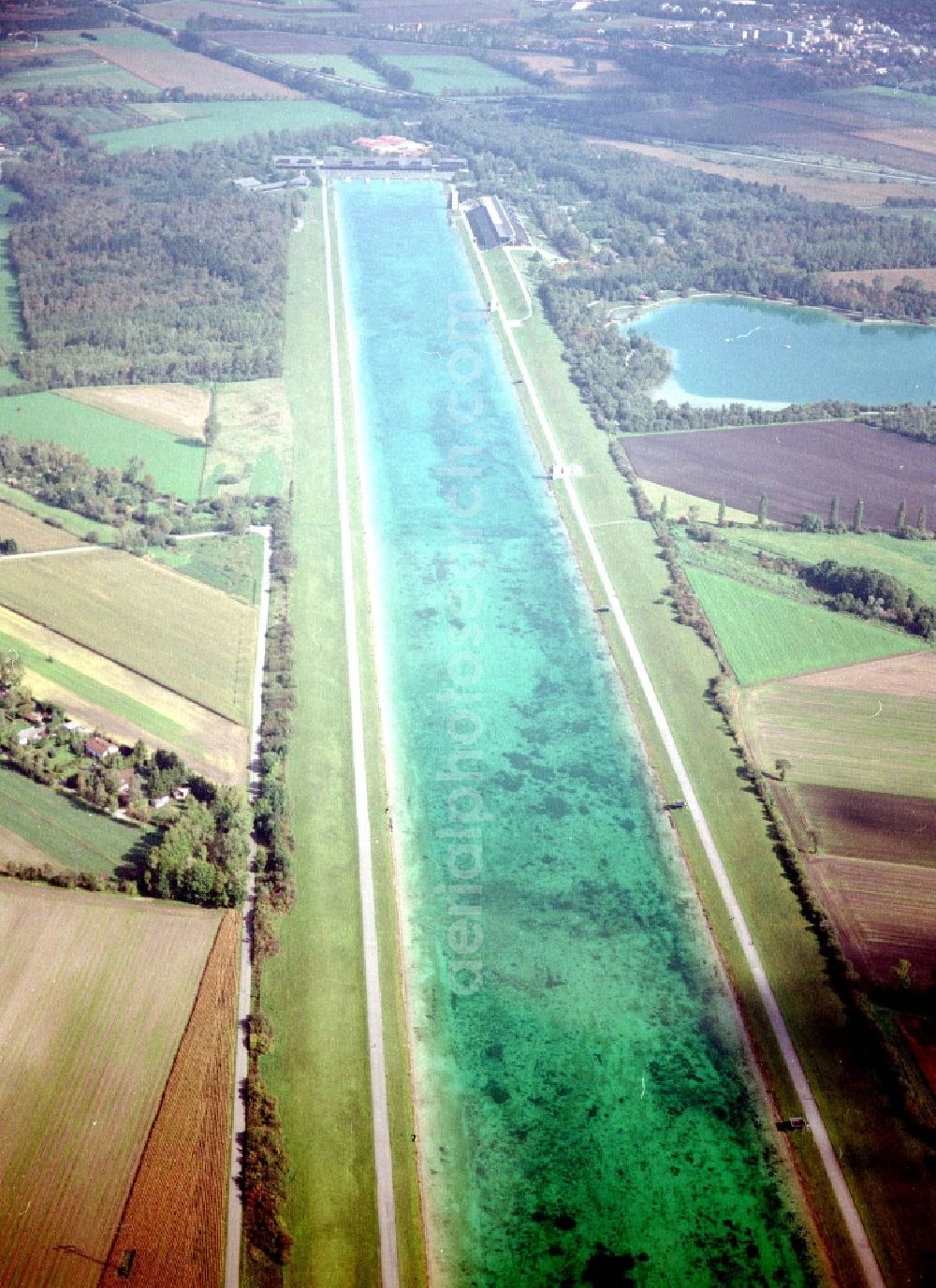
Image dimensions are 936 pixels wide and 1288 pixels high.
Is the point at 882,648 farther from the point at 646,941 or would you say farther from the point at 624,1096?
the point at 624,1096

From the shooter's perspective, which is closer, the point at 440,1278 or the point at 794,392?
the point at 440,1278

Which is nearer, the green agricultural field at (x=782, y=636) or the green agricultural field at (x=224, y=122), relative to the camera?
the green agricultural field at (x=782, y=636)

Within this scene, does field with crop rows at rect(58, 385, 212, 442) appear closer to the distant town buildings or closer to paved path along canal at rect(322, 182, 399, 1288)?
paved path along canal at rect(322, 182, 399, 1288)

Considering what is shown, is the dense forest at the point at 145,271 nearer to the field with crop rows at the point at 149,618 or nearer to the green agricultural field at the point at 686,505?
the field with crop rows at the point at 149,618

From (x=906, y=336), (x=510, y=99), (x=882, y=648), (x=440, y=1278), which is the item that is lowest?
(x=440, y=1278)

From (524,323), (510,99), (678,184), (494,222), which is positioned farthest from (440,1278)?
(510,99)

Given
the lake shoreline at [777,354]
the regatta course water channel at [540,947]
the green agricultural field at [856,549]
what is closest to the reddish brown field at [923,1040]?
the regatta course water channel at [540,947]

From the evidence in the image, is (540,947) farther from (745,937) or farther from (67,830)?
(67,830)
